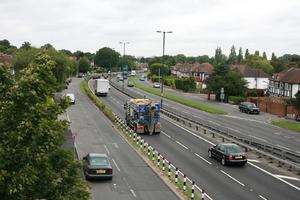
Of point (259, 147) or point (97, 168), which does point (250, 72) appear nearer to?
point (259, 147)

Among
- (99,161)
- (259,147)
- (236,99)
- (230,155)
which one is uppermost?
(99,161)

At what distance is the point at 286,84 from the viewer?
94.4 metres

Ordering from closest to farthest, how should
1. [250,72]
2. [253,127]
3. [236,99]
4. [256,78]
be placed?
1. [253,127]
2. [236,99]
3. [256,78]
4. [250,72]

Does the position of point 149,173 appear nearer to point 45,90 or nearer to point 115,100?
point 45,90

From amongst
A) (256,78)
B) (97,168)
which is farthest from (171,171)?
(256,78)

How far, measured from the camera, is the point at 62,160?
12266 millimetres

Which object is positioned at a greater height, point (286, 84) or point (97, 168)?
point (286, 84)

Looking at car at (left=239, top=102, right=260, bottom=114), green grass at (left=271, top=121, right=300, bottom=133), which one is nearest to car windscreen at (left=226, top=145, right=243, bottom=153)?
green grass at (left=271, top=121, right=300, bottom=133)

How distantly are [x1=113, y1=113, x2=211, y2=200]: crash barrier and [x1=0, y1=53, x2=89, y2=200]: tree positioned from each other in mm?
10641

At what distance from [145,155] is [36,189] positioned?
22.3m

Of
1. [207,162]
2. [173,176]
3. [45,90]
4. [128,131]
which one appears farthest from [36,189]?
[128,131]

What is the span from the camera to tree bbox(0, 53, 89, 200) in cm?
1091

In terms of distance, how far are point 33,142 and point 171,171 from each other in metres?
18.2

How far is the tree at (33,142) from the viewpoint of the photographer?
35.8ft
